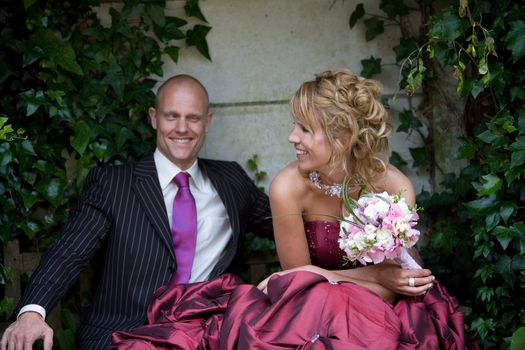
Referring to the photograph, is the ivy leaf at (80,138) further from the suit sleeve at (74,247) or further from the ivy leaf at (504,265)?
the ivy leaf at (504,265)

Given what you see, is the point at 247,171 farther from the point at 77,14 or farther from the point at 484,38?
the point at 484,38

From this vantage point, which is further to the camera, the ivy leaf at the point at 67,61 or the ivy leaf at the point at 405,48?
the ivy leaf at the point at 405,48

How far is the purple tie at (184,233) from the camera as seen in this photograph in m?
4.09

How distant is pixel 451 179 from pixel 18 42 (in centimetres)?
248

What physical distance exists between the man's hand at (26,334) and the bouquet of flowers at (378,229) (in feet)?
4.11

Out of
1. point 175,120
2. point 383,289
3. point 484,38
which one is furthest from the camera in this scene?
point 175,120

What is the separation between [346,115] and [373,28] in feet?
4.14

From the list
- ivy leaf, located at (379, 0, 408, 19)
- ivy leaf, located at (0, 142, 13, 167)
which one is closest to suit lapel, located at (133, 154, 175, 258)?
ivy leaf, located at (0, 142, 13, 167)

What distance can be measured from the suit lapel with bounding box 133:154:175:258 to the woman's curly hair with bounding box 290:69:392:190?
861mm

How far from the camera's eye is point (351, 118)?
3.61 metres

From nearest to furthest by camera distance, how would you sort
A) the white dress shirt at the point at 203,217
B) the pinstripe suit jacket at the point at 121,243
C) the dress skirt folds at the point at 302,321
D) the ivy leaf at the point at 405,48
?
the dress skirt folds at the point at 302,321, the pinstripe suit jacket at the point at 121,243, the white dress shirt at the point at 203,217, the ivy leaf at the point at 405,48

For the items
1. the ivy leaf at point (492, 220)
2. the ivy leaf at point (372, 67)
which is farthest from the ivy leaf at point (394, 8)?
the ivy leaf at point (492, 220)

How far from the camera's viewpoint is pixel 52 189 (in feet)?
14.5

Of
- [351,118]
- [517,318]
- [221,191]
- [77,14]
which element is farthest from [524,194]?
[77,14]
